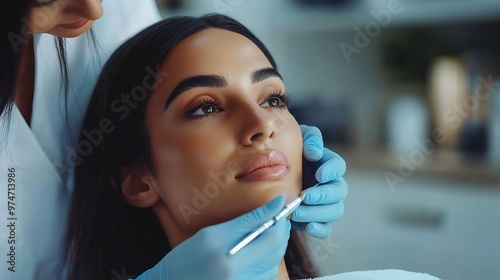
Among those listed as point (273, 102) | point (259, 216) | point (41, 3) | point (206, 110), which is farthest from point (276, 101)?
point (41, 3)

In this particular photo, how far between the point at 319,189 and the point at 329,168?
0.03m

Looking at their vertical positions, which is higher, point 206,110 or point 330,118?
point 330,118

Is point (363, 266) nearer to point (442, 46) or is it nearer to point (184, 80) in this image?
point (442, 46)

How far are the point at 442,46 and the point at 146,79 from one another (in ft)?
4.53

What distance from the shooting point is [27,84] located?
0.97 metres

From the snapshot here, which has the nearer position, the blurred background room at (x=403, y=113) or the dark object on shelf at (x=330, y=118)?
the blurred background room at (x=403, y=113)

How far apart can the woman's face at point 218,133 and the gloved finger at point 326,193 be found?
0.08ft

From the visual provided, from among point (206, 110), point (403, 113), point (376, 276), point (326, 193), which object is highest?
point (403, 113)

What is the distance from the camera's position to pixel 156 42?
0.89 metres

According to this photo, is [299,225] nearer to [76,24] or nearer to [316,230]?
[316,230]

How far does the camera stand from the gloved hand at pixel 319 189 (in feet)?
2.77

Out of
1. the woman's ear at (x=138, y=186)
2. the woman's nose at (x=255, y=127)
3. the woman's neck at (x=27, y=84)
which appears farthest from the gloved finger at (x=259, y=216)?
the woman's neck at (x=27, y=84)

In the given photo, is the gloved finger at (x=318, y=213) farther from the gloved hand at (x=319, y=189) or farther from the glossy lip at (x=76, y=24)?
the glossy lip at (x=76, y=24)

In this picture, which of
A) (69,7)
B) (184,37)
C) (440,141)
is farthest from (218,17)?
(440,141)
